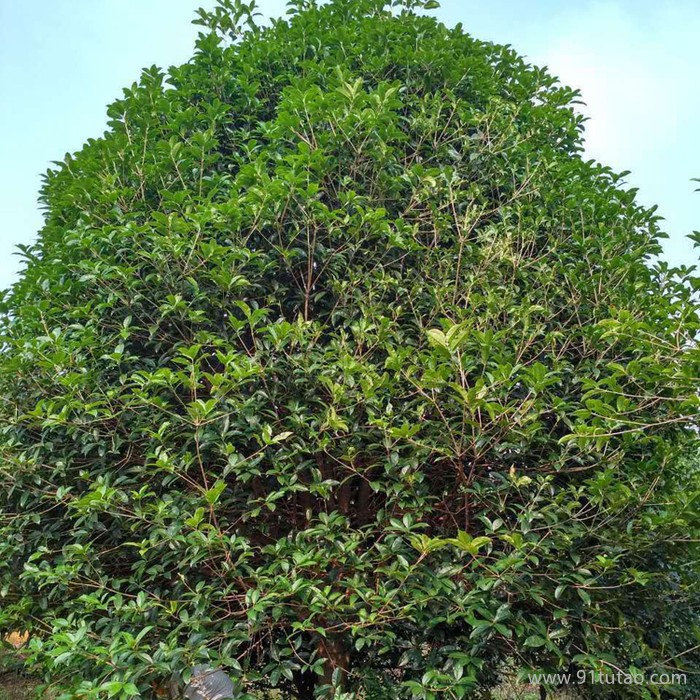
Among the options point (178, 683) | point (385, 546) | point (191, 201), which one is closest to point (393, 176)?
point (191, 201)

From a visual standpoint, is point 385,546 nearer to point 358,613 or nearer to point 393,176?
point 358,613

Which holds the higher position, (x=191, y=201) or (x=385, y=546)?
(x=191, y=201)

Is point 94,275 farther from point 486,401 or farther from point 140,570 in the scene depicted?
point 486,401

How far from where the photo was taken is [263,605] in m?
3.25

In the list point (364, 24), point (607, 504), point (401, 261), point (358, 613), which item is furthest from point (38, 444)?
point (364, 24)

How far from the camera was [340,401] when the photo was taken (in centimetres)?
353

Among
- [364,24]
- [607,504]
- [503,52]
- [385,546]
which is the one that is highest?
[503,52]

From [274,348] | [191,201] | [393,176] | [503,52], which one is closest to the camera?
[274,348]

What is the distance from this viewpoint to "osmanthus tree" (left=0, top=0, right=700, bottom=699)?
342 centimetres

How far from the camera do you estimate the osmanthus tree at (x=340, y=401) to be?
135 inches

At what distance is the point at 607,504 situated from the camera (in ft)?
12.0

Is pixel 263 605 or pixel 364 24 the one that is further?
pixel 364 24

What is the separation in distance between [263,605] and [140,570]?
0.80m

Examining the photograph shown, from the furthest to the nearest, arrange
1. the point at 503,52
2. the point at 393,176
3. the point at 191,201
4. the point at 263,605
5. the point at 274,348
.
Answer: the point at 503,52 < the point at 393,176 < the point at 191,201 < the point at 274,348 < the point at 263,605
